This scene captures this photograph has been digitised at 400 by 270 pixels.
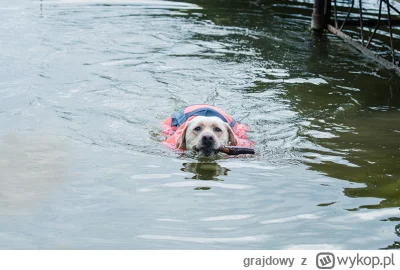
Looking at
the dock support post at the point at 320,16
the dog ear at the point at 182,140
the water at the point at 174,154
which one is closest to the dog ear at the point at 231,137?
the water at the point at 174,154

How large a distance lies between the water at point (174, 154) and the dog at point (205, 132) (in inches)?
9.9

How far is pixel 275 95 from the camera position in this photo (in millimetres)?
11289

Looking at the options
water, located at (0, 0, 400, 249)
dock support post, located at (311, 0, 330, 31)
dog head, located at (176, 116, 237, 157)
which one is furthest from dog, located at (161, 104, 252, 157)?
dock support post, located at (311, 0, 330, 31)

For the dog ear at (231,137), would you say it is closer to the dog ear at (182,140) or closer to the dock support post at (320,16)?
the dog ear at (182,140)

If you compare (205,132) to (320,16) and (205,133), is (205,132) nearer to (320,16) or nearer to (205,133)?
(205,133)

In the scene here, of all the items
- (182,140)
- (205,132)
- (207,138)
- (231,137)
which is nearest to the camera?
(207,138)

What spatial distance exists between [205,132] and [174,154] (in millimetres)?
457

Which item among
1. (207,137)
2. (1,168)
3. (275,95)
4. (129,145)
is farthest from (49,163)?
(275,95)

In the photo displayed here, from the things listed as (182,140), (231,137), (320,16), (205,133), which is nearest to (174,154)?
(182,140)

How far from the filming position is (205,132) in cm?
848

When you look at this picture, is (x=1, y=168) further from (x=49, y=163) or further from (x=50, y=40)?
(x=50, y=40)

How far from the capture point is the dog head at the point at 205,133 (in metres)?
8.43

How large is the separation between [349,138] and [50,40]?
7759 mm

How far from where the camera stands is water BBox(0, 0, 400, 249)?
20.0ft
